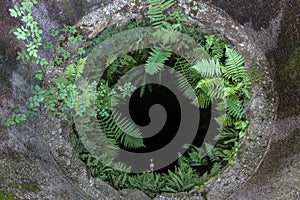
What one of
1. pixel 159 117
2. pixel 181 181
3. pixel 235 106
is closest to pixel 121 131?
pixel 159 117

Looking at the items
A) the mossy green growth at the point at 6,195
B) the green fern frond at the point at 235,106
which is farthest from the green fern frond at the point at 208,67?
the mossy green growth at the point at 6,195

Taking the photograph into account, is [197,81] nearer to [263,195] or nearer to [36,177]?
[263,195]

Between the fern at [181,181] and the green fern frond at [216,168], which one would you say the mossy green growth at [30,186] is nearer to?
the fern at [181,181]

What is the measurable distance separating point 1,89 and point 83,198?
133cm

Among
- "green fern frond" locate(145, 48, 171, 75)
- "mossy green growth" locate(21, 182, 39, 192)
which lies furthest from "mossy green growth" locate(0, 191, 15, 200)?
"green fern frond" locate(145, 48, 171, 75)

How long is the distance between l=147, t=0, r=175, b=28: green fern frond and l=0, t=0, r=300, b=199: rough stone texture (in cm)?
16

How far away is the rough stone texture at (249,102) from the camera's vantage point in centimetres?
383

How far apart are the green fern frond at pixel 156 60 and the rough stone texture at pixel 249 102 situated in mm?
485

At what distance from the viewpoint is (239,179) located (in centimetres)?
418

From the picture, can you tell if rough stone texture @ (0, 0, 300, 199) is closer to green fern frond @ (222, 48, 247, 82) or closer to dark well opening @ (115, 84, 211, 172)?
green fern frond @ (222, 48, 247, 82)

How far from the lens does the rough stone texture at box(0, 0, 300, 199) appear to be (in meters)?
Result: 3.83

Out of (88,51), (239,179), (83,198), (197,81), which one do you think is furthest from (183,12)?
(83,198)

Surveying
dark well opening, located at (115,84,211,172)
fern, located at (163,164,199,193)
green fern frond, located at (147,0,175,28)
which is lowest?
fern, located at (163,164,199,193)

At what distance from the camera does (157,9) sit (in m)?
4.43
